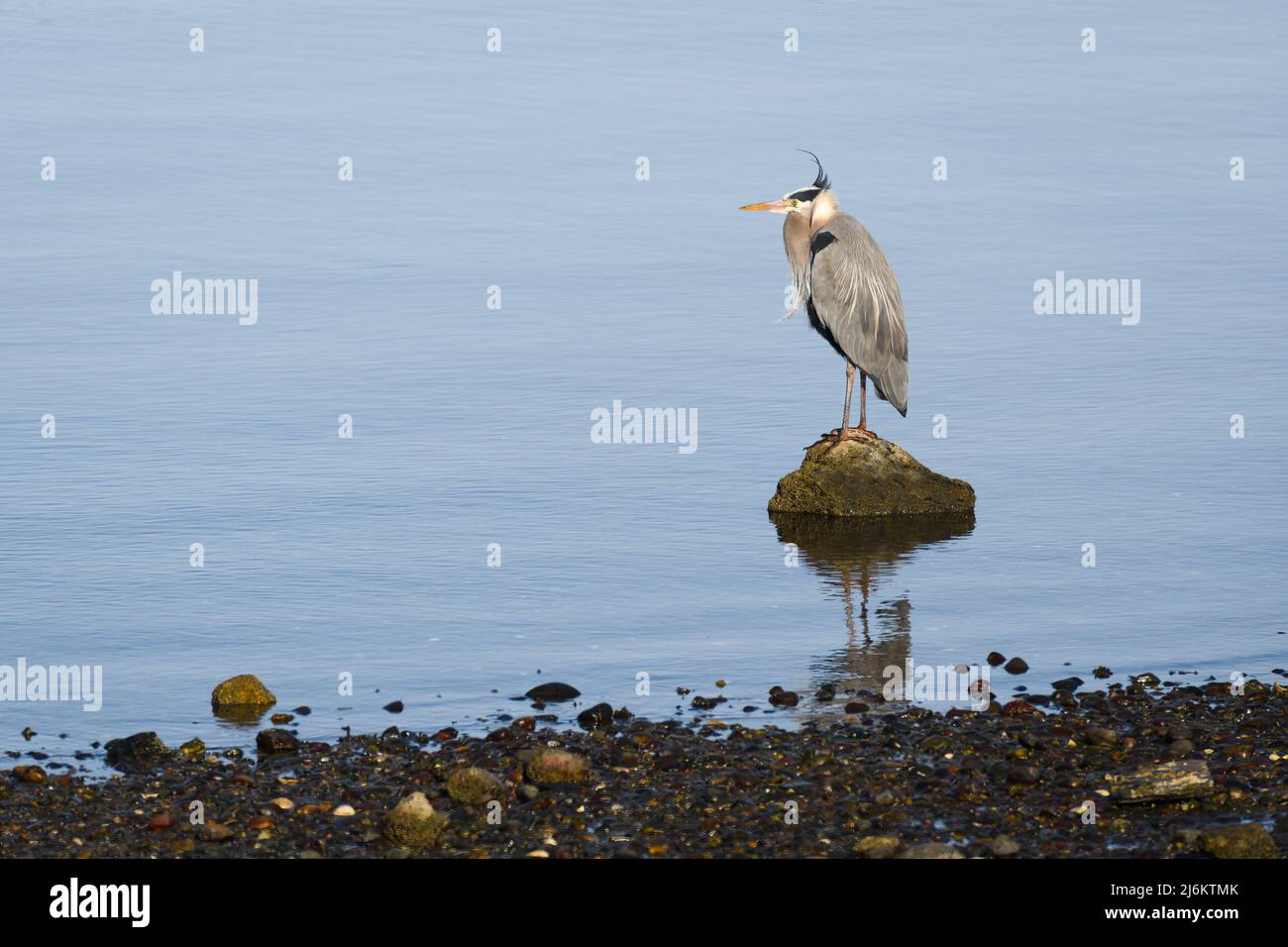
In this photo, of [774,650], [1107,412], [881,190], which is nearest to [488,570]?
[774,650]

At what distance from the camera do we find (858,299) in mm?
23812

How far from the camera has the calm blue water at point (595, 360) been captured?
18891mm

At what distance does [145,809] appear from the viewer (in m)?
14.2

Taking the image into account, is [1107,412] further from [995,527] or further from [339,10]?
[339,10]

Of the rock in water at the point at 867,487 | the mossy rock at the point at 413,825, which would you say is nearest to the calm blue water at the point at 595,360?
the rock in water at the point at 867,487

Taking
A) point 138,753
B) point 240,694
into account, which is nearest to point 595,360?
point 240,694

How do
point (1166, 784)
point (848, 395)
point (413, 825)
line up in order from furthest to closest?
point (848, 395), point (1166, 784), point (413, 825)

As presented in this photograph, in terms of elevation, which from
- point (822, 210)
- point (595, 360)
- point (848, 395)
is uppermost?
point (822, 210)

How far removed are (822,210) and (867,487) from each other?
11.4 feet

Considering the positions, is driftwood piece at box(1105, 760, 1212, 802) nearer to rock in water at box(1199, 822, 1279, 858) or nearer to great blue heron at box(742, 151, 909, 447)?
rock in water at box(1199, 822, 1279, 858)

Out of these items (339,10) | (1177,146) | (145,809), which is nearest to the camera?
(145,809)

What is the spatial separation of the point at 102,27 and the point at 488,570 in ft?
135

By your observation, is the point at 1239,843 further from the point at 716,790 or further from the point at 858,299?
the point at 858,299

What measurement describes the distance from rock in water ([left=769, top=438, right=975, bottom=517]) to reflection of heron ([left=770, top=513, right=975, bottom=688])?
0.13 m
